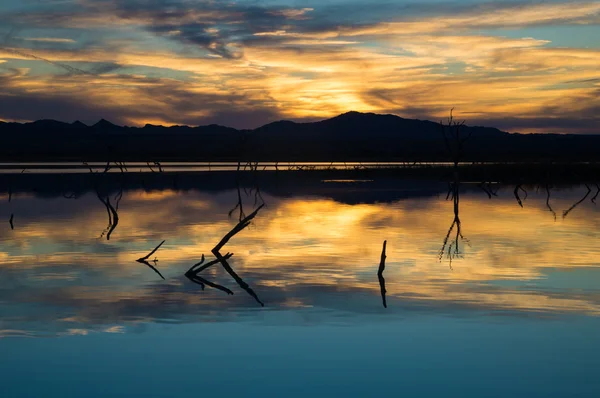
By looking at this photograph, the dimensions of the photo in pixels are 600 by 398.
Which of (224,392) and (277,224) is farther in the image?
(277,224)

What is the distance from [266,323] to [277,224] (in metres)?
13.5

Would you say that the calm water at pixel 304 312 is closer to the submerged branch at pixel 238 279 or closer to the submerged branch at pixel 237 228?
the submerged branch at pixel 238 279

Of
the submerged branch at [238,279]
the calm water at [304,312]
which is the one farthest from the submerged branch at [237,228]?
the calm water at [304,312]

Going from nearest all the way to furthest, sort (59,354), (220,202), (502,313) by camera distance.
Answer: (59,354) < (502,313) < (220,202)

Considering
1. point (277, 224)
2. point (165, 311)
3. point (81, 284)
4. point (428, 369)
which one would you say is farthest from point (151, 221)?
point (428, 369)

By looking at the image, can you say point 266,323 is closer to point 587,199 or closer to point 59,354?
point 59,354

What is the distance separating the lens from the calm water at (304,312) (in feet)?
28.0

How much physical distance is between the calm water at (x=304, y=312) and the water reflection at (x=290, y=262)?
0.18 feet

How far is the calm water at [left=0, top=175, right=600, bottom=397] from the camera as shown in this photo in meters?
8.53

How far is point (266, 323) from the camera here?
35.9 feet

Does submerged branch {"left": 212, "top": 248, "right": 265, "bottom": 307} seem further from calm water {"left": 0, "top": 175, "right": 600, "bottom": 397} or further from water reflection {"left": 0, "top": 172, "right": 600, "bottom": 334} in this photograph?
calm water {"left": 0, "top": 175, "right": 600, "bottom": 397}

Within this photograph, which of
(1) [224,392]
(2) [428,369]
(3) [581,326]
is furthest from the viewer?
(3) [581,326]

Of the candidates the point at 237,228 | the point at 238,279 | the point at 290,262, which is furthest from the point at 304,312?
the point at 290,262

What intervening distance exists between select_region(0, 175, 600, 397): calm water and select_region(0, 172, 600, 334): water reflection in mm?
55
